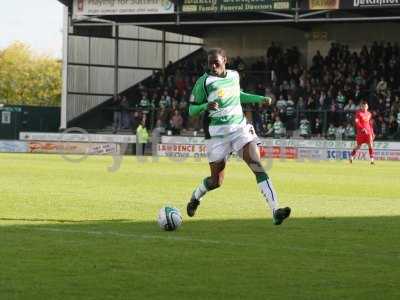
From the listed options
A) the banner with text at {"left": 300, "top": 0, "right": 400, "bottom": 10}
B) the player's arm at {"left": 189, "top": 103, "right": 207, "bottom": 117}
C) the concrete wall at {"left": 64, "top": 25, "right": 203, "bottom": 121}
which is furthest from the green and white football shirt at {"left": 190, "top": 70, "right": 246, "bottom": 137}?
the concrete wall at {"left": 64, "top": 25, "right": 203, "bottom": 121}

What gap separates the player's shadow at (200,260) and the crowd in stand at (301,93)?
32788 millimetres

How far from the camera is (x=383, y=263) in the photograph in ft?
34.1

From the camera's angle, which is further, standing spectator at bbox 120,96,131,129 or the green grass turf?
standing spectator at bbox 120,96,131,129

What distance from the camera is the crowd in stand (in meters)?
47.2

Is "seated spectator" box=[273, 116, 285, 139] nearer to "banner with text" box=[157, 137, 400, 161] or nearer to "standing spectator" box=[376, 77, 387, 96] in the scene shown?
"banner with text" box=[157, 137, 400, 161]

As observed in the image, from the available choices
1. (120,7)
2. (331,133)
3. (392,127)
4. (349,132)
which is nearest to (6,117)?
(120,7)

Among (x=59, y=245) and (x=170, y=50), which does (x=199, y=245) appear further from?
(x=170, y=50)

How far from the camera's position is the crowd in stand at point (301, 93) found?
47250mm

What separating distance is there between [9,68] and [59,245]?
4339 inches

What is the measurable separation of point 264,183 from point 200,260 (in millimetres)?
3665

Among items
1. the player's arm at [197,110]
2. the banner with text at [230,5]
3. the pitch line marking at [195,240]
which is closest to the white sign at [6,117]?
the banner with text at [230,5]

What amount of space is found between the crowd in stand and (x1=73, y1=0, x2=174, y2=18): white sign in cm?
491

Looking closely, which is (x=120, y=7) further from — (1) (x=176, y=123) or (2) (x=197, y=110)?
(2) (x=197, y=110)

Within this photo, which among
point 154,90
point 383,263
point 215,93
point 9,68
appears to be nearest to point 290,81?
point 154,90
